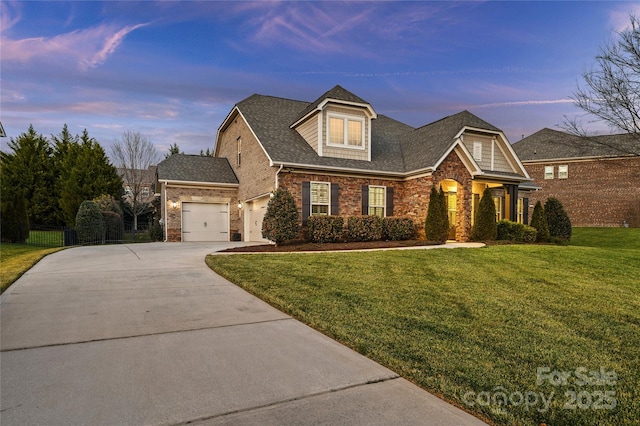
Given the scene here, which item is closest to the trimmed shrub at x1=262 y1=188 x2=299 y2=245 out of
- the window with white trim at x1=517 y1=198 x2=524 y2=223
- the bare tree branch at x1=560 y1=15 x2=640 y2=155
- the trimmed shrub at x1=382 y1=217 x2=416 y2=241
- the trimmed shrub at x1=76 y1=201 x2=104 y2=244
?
the trimmed shrub at x1=382 y1=217 x2=416 y2=241

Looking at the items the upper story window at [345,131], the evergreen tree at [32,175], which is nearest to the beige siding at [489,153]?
the upper story window at [345,131]

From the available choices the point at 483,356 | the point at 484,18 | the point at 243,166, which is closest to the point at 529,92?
the point at 484,18

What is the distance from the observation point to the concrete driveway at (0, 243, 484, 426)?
7.87 feet

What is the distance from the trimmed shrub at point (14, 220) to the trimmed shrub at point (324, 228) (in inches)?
544

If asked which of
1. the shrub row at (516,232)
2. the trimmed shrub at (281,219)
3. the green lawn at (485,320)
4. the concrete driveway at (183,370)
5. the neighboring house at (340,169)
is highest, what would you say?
the neighboring house at (340,169)

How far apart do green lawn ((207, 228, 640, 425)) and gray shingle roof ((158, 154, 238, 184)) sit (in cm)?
994

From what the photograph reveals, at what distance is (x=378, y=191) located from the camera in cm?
1647

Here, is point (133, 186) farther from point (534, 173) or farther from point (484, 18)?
point (534, 173)

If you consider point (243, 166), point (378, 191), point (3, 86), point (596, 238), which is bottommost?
point (596, 238)

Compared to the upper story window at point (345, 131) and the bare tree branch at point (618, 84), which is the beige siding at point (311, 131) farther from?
the bare tree branch at point (618, 84)

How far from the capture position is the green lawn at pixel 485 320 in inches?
107

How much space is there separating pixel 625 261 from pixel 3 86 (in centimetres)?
2238

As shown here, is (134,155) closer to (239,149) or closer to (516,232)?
(239,149)

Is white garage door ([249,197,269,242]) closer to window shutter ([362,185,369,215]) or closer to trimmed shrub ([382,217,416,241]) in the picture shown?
window shutter ([362,185,369,215])
